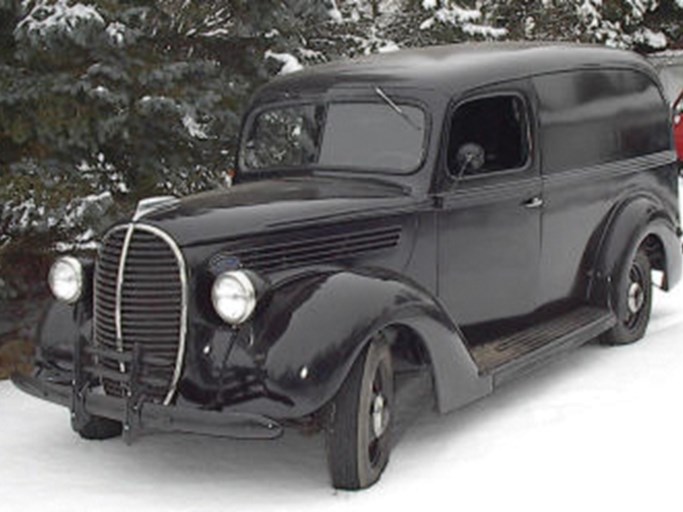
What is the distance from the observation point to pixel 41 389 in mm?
4914

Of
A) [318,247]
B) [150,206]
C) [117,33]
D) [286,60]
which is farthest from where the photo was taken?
[286,60]

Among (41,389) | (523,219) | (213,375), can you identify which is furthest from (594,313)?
(41,389)

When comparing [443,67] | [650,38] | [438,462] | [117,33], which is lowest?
[650,38]

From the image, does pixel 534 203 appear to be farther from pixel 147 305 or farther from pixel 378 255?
pixel 147 305

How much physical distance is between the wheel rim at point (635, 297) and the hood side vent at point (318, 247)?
2467mm

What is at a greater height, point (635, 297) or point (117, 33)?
point (117, 33)

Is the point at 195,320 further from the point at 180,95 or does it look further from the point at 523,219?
the point at 180,95

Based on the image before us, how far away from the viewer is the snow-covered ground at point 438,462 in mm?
4473

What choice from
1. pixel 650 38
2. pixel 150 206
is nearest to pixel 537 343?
pixel 150 206

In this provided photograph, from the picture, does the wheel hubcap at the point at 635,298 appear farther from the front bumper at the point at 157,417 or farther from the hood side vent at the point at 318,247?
the front bumper at the point at 157,417

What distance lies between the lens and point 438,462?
495cm

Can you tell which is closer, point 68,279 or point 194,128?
point 68,279

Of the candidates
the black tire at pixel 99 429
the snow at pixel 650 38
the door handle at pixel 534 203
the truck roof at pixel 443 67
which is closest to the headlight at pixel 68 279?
the black tire at pixel 99 429

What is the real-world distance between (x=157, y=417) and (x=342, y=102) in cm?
224
